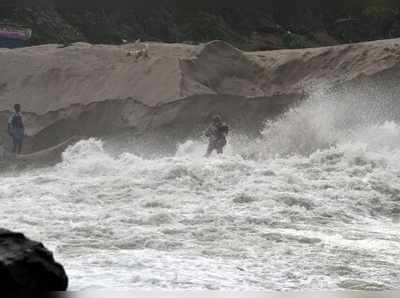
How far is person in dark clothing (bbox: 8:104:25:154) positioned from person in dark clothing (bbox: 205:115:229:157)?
15.5ft

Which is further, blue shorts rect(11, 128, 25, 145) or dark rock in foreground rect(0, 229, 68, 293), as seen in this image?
blue shorts rect(11, 128, 25, 145)

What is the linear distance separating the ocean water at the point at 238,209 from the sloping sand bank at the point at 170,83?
90 centimetres

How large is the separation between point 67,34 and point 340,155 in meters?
18.3

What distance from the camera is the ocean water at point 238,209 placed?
8.49 meters

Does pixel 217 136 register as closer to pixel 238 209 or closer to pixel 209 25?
pixel 238 209

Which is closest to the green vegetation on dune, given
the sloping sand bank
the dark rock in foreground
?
the sloping sand bank

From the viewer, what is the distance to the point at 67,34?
32.7m

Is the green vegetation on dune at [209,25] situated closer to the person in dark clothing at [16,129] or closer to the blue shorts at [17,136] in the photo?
the person in dark clothing at [16,129]

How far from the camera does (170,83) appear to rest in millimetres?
19531

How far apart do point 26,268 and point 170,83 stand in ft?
44.2

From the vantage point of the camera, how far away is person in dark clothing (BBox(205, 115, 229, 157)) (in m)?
16.9

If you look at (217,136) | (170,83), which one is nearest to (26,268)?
(217,136)

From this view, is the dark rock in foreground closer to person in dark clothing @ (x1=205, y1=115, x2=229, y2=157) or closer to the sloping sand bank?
person in dark clothing @ (x1=205, y1=115, x2=229, y2=157)

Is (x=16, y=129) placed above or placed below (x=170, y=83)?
below
